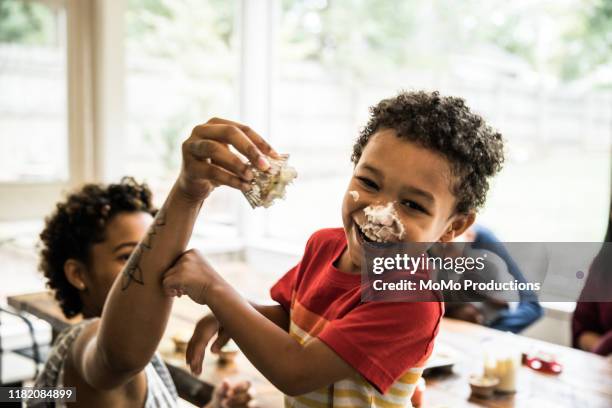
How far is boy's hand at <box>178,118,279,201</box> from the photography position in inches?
32.5

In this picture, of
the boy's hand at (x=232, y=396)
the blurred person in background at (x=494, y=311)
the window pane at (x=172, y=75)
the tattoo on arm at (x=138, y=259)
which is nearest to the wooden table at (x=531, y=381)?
the blurred person in background at (x=494, y=311)

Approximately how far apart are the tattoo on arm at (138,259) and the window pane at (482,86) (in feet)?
5.01

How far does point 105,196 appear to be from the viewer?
5.07ft

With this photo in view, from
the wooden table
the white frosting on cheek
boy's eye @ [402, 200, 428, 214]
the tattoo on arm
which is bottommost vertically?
the wooden table

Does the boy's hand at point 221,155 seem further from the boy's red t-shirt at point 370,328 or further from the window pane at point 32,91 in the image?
the window pane at point 32,91

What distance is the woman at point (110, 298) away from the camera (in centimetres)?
96

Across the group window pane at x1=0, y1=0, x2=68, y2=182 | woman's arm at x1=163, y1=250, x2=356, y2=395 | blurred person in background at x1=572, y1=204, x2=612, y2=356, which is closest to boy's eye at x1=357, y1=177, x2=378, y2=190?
woman's arm at x1=163, y1=250, x2=356, y2=395

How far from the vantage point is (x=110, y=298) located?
0.98 metres

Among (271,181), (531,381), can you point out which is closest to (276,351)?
(271,181)

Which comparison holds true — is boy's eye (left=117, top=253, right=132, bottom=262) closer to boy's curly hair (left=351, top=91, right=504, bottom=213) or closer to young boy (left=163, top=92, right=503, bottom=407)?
young boy (left=163, top=92, right=503, bottom=407)

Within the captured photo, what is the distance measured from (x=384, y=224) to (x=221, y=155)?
248 millimetres

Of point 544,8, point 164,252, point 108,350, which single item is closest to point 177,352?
point 108,350

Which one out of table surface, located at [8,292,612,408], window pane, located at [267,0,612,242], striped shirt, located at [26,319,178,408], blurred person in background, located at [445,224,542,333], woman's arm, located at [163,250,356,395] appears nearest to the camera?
woman's arm, located at [163,250,356,395]

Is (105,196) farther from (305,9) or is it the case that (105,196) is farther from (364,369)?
→ (305,9)
